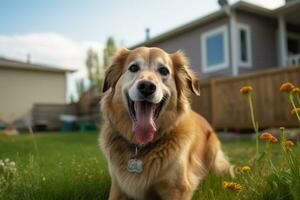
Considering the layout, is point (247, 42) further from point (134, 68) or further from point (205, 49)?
point (134, 68)

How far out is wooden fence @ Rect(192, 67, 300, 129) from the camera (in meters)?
9.41

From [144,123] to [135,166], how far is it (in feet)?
1.14

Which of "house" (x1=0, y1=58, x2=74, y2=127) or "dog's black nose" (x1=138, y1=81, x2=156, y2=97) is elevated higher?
"house" (x1=0, y1=58, x2=74, y2=127)

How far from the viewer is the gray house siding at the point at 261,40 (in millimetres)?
14383

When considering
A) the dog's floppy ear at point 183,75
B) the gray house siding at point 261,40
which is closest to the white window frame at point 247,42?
the gray house siding at point 261,40

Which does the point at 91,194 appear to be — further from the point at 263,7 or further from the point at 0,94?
the point at 0,94

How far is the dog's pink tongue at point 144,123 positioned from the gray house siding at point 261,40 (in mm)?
11686

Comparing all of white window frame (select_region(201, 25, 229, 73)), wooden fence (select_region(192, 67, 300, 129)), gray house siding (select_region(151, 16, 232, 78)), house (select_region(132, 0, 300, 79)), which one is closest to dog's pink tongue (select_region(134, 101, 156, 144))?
wooden fence (select_region(192, 67, 300, 129))

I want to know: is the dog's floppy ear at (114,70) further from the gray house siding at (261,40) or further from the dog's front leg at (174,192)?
the gray house siding at (261,40)

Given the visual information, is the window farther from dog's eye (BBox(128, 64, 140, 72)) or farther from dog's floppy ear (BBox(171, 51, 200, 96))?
dog's eye (BBox(128, 64, 140, 72))

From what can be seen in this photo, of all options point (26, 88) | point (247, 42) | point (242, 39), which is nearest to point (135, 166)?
point (247, 42)

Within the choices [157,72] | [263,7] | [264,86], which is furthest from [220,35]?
[157,72]

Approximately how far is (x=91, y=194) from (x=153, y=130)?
0.82 metres

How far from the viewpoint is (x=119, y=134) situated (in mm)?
3113
